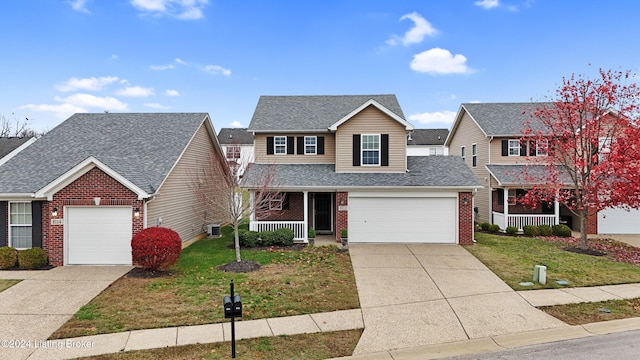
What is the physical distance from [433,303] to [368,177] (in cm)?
885

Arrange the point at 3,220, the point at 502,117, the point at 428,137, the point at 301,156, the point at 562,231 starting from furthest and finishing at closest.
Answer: the point at 428,137
the point at 502,117
the point at 301,156
the point at 562,231
the point at 3,220

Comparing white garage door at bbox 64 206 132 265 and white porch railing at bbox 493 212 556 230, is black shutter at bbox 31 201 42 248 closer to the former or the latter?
white garage door at bbox 64 206 132 265

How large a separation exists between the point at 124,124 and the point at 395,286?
15784 millimetres

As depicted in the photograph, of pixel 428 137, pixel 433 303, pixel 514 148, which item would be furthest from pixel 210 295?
pixel 428 137

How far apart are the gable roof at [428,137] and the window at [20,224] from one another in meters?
43.5

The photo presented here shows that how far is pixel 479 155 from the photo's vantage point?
74.0ft

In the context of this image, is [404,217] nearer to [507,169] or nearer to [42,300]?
[507,169]

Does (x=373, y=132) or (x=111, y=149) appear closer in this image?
(x=111, y=149)

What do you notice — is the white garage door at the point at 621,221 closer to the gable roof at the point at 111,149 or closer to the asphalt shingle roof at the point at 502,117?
the asphalt shingle roof at the point at 502,117

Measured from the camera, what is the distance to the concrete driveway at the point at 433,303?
685 centimetres

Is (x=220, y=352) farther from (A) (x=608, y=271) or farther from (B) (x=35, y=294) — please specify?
(A) (x=608, y=271)

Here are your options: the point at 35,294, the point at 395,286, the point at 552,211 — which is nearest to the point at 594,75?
the point at 552,211

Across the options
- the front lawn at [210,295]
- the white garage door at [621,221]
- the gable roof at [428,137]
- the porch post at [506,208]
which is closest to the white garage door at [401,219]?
the front lawn at [210,295]

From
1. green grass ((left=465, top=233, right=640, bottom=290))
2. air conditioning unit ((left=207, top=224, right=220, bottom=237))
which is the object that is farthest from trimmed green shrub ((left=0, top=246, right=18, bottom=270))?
green grass ((left=465, top=233, right=640, bottom=290))
